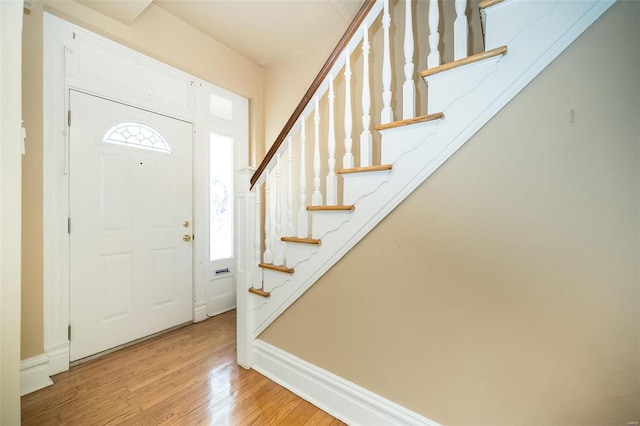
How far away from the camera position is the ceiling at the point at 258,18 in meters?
1.91

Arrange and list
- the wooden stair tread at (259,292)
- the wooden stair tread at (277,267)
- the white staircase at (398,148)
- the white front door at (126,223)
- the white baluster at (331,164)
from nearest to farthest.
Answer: the white staircase at (398,148) < the white baluster at (331,164) < the wooden stair tread at (277,267) < the wooden stair tread at (259,292) < the white front door at (126,223)

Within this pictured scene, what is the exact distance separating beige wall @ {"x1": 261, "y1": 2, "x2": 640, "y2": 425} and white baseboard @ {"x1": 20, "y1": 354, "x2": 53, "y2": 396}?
2.07m

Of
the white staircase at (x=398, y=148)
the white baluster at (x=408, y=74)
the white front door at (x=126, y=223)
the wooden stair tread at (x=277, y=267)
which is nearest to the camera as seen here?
the white staircase at (x=398, y=148)

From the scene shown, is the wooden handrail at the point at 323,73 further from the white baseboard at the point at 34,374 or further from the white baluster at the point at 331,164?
the white baseboard at the point at 34,374

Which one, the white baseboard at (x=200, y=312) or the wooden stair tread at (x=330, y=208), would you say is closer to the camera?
the wooden stair tread at (x=330, y=208)

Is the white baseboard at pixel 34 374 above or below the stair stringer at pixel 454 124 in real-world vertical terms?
below

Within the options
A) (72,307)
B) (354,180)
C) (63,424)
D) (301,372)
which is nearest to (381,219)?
(354,180)

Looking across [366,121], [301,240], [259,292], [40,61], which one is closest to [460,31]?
[366,121]

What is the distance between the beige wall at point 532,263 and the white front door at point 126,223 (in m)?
1.96

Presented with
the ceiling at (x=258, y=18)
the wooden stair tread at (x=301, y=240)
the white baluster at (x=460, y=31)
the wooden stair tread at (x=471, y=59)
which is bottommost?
the wooden stair tread at (x=301, y=240)

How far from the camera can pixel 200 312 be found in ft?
8.29

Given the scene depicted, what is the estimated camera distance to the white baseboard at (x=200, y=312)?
2.48 meters

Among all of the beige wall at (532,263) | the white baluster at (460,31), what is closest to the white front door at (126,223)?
the beige wall at (532,263)

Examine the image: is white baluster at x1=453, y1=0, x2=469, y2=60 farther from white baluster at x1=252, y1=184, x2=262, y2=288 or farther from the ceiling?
the ceiling
